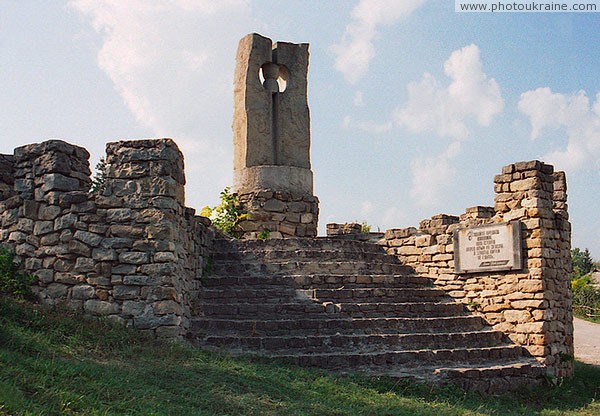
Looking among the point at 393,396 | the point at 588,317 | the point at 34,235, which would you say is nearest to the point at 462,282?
the point at 393,396

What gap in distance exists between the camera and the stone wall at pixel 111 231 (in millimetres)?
8117

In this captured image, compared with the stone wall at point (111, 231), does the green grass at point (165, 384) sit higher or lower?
lower

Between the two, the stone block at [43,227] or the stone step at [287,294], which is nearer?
the stone block at [43,227]

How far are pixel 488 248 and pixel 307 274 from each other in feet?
9.38

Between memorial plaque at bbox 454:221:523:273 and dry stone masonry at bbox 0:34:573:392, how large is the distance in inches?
0.8

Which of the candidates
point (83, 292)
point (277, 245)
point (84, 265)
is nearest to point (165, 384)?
point (83, 292)

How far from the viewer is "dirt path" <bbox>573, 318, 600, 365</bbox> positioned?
42.0 ft

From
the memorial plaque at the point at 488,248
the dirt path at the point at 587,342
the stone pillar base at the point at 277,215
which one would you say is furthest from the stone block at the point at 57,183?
the dirt path at the point at 587,342

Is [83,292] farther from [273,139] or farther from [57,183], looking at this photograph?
[273,139]

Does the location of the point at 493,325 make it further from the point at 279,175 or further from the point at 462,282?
the point at 279,175

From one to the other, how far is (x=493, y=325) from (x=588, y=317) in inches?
457

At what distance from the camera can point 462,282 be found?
10.7m

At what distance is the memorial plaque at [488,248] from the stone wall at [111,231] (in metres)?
4.52

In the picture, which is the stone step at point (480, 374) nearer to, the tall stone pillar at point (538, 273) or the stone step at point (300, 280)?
the tall stone pillar at point (538, 273)
